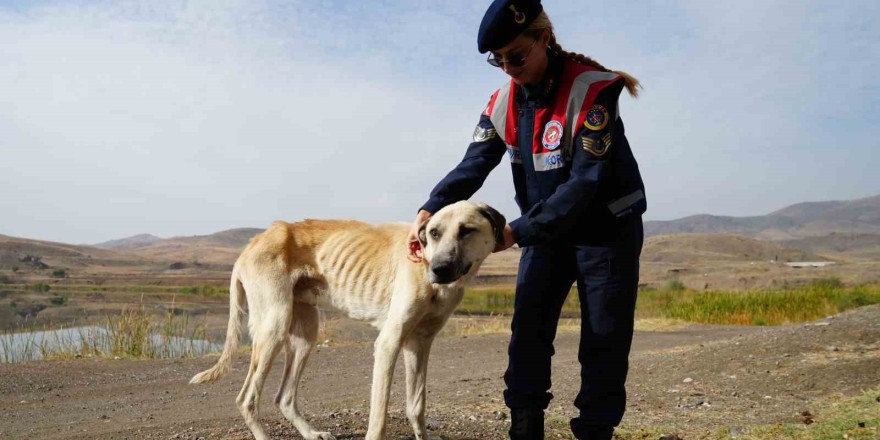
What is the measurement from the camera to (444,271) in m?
3.55

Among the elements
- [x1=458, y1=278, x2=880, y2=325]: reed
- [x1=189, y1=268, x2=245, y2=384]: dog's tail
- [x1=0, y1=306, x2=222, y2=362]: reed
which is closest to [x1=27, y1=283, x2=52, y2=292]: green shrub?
[x1=0, y1=306, x2=222, y2=362]: reed

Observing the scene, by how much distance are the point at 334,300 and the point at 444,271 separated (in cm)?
208

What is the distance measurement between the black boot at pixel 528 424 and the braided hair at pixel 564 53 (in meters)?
1.87

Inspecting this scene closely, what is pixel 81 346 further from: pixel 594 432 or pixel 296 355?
pixel 594 432

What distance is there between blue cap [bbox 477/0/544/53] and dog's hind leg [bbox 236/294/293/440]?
2753mm

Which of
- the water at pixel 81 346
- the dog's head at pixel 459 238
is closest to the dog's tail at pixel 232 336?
the dog's head at pixel 459 238

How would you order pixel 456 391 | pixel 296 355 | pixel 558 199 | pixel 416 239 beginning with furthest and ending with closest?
pixel 456 391 → pixel 296 355 → pixel 416 239 → pixel 558 199

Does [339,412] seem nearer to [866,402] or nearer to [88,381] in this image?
[866,402]

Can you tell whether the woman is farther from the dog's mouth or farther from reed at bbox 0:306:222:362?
reed at bbox 0:306:222:362

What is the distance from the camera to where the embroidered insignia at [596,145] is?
3.41 m

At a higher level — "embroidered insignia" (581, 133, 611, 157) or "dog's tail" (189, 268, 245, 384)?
"embroidered insignia" (581, 133, 611, 157)

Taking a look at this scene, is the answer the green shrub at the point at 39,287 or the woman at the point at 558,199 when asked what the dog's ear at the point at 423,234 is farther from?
the green shrub at the point at 39,287

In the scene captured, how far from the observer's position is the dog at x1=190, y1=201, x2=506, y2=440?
4387 millimetres

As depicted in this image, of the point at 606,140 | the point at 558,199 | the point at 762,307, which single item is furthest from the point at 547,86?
the point at 762,307
